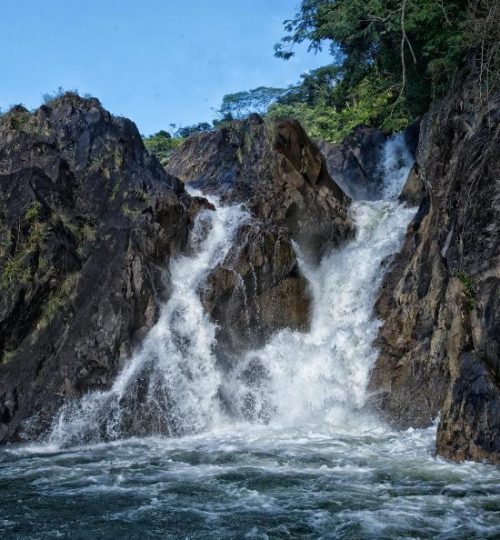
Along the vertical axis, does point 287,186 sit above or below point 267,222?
above

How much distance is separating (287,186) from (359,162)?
635 cm

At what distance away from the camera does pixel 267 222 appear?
53.6ft

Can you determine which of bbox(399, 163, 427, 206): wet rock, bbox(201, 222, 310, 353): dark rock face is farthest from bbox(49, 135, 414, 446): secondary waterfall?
bbox(399, 163, 427, 206): wet rock

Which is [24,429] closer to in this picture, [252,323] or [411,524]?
[252,323]

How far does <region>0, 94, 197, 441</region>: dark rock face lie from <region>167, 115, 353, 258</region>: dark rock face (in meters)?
1.83

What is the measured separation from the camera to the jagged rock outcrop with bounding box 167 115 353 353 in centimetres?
1473

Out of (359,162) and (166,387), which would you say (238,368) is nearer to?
(166,387)

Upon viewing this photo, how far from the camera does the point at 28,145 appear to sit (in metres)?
15.8

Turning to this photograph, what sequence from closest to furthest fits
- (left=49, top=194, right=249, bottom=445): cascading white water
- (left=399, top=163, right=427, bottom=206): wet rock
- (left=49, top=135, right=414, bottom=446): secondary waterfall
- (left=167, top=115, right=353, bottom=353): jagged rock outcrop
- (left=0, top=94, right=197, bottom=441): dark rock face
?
(left=49, top=194, right=249, bottom=445): cascading white water, (left=49, top=135, right=414, bottom=446): secondary waterfall, (left=0, top=94, right=197, bottom=441): dark rock face, (left=167, top=115, right=353, bottom=353): jagged rock outcrop, (left=399, top=163, right=427, bottom=206): wet rock

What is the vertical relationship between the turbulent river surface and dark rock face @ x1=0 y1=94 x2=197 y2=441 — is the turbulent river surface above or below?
below

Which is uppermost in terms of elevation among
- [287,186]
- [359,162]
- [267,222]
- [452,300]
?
[359,162]

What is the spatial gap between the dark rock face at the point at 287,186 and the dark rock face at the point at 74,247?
1.83m

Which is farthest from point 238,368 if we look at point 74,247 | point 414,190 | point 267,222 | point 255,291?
point 414,190

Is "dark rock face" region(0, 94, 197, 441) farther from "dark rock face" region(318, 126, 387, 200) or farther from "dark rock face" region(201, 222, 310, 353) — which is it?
"dark rock face" region(318, 126, 387, 200)
